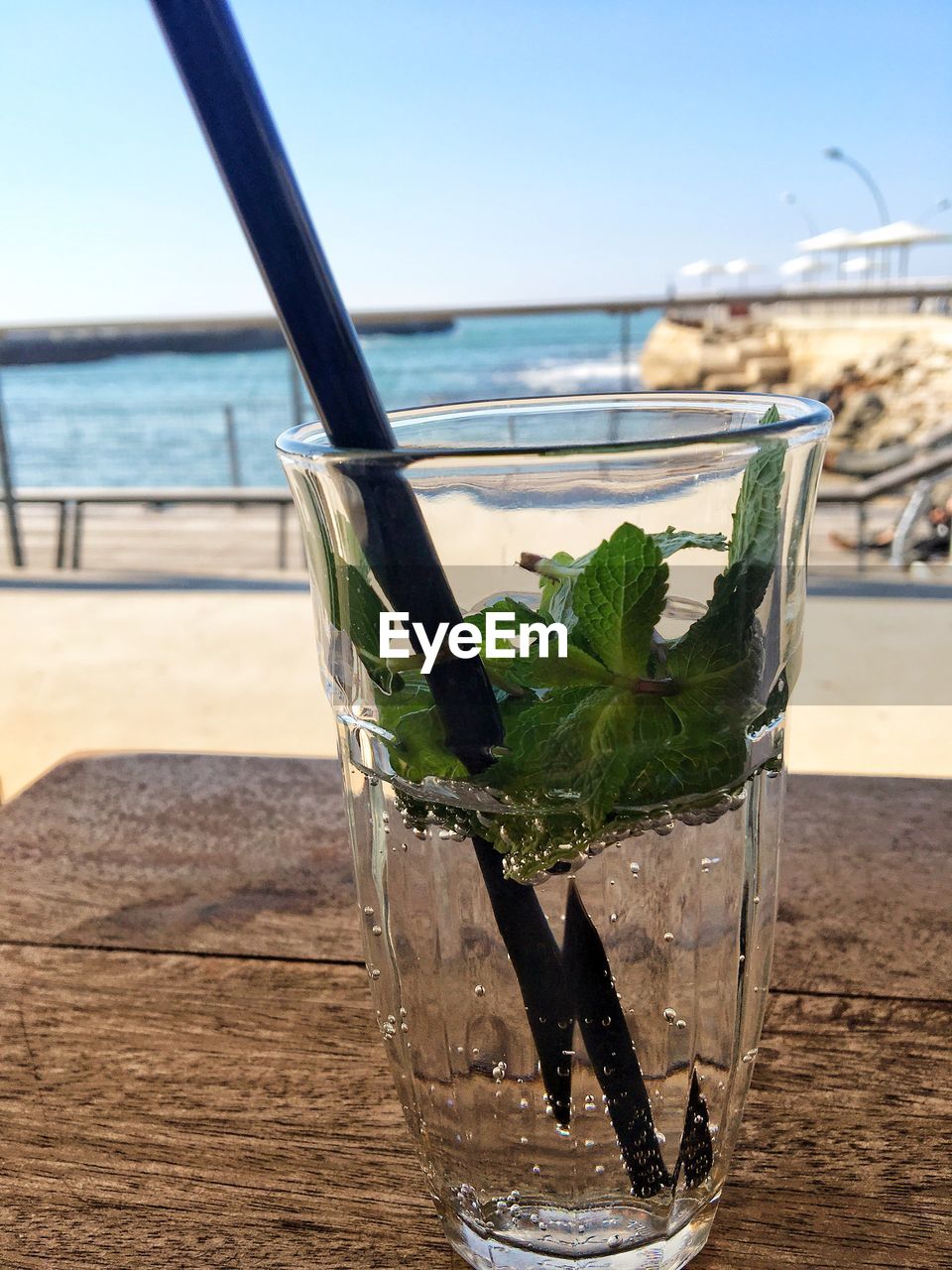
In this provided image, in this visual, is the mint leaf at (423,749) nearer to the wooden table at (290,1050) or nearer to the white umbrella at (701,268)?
the wooden table at (290,1050)

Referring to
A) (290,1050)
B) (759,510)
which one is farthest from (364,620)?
(290,1050)

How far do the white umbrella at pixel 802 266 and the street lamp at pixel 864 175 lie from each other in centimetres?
253

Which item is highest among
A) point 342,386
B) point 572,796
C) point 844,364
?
point 844,364

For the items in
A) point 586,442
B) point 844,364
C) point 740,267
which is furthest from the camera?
point 740,267

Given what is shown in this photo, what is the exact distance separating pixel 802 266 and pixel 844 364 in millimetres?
5857

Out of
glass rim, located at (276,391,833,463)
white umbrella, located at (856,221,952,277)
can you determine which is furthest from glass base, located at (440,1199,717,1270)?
white umbrella, located at (856,221,952,277)

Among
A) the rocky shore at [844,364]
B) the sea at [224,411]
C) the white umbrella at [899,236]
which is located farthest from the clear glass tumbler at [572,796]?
the white umbrella at [899,236]

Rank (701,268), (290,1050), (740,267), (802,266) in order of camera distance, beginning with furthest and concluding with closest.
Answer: (802,266), (740,267), (701,268), (290,1050)

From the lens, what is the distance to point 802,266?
595 inches

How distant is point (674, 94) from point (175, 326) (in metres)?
29.7

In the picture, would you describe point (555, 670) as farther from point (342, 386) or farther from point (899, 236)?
point (899, 236)

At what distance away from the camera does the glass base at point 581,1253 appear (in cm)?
30

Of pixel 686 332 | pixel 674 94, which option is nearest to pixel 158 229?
pixel 674 94

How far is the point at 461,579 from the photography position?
0.27 meters
